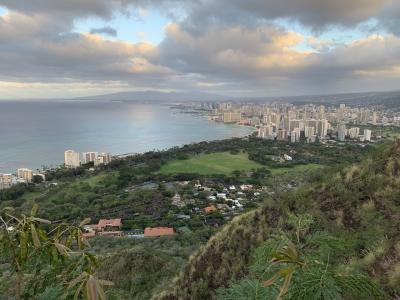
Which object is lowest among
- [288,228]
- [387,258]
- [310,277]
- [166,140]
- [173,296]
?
[166,140]

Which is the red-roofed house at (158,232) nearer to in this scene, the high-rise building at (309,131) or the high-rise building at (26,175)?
the high-rise building at (26,175)

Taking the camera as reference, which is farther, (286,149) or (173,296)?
(286,149)

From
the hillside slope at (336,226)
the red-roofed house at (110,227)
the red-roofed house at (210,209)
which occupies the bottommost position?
the red-roofed house at (210,209)

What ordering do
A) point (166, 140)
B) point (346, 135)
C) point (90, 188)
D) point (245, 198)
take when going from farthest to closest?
point (166, 140) → point (346, 135) → point (90, 188) → point (245, 198)

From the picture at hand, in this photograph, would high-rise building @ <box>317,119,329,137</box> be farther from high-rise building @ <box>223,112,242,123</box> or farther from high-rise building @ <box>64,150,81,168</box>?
high-rise building @ <box>64,150,81,168</box>

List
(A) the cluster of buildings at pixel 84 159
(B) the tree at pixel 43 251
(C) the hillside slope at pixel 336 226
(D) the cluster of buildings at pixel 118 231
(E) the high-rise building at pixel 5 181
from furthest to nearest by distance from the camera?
(A) the cluster of buildings at pixel 84 159 → (E) the high-rise building at pixel 5 181 → (D) the cluster of buildings at pixel 118 231 → (C) the hillside slope at pixel 336 226 → (B) the tree at pixel 43 251

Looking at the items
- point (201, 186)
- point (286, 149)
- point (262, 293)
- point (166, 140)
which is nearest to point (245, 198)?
point (201, 186)

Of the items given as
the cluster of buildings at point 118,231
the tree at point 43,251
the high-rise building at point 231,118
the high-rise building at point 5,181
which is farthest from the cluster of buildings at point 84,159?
the high-rise building at point 231,118

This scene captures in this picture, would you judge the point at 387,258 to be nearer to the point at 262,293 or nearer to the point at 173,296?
the point at 262,293
